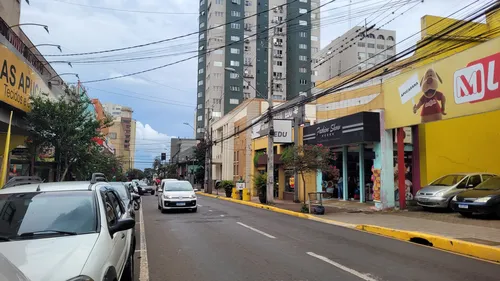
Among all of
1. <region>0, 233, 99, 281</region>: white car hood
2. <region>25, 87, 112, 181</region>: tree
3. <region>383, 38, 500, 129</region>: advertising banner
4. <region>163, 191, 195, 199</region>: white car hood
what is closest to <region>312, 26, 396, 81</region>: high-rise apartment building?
<region>383, 38, 500, 129</region>: advertising banner

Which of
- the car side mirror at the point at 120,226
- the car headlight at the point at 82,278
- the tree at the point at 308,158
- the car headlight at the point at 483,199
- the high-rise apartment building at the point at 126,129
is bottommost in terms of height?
the car headlight at the point at 483,199

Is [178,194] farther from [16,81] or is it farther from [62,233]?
[62,233]

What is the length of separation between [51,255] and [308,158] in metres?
14.8

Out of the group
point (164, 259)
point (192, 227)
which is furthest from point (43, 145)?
point (164, 259)

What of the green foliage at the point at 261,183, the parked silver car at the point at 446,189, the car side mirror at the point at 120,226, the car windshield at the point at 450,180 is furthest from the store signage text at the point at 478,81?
the green foliage at the point at 261,183

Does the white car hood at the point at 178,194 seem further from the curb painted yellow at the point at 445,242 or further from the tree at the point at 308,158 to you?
the curb painted yellow at the point at 445,242

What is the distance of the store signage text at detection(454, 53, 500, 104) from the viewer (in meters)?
12.2

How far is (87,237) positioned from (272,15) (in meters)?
92.2

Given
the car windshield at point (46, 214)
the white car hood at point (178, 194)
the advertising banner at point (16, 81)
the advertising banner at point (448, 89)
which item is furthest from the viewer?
the white car hood at point (178, 194)

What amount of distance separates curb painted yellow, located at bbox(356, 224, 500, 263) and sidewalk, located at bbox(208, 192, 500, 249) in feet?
1.50

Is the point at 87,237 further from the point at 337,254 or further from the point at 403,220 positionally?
the point at 403,220

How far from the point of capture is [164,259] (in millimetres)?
7926

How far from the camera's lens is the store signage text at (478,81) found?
1218cm

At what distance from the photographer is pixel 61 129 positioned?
50.7ft
